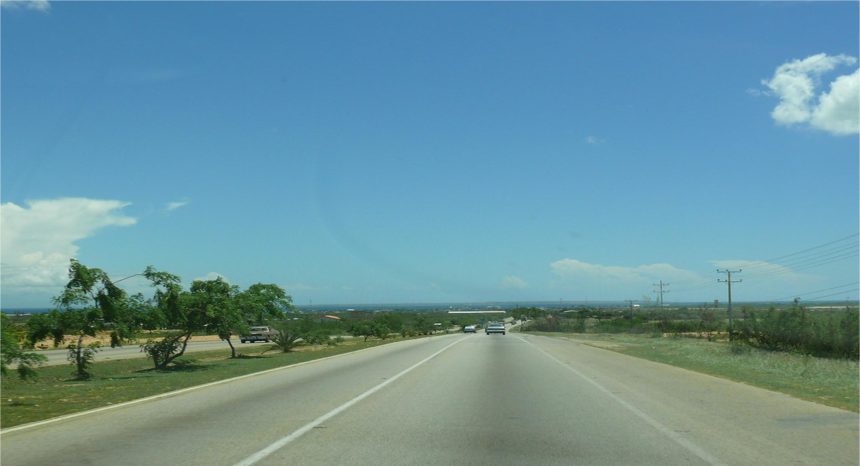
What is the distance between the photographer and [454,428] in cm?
1226

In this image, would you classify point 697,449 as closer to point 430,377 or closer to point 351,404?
point 351,404

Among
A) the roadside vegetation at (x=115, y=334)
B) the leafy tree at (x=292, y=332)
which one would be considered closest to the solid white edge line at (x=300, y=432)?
the roadside vegetation at (x=115, y=334)

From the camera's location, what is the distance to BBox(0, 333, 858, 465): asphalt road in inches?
386

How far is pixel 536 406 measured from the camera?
15273 mm

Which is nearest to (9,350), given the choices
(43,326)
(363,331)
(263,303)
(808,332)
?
(43,326)

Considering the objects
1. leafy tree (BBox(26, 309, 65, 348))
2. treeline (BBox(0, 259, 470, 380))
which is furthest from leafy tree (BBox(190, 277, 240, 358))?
leafy tree (BBox(26, 309, 65, 348))

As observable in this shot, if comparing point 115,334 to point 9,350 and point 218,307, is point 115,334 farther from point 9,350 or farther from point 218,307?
point 9,350

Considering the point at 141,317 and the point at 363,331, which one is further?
the point at 363,331

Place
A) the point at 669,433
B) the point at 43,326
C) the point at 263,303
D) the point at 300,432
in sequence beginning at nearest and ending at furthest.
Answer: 1. the point at 669,433
2. the point at 300,432
3. the point at 43,326
4. the point at 263,303

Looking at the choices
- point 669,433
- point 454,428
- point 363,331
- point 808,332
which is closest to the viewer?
point 669,433

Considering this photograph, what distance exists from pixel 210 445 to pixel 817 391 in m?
14.8

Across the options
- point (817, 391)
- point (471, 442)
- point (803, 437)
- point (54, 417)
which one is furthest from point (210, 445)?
point (817, 391)

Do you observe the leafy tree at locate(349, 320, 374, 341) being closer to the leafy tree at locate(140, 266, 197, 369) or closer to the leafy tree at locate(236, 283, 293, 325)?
the leafy tree at locate(236, 283, 293, 325)

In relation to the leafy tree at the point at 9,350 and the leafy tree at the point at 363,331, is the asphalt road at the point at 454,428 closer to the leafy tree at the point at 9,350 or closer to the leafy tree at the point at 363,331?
the leafy tree at the point at 9,350
